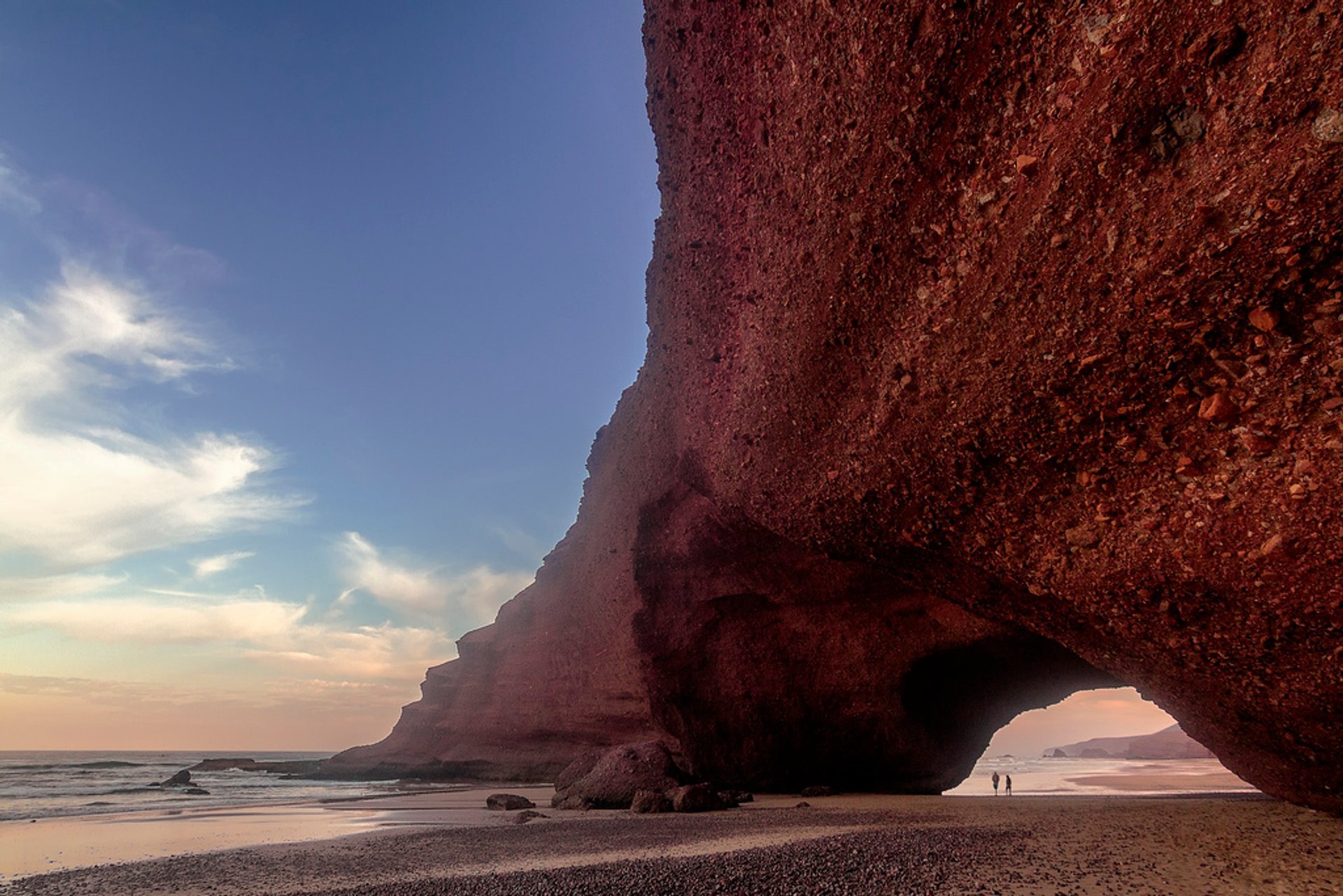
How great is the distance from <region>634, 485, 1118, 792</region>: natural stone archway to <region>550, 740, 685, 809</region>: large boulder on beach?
2.30 m

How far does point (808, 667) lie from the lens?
46.0ft

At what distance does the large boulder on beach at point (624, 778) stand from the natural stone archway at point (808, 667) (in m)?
2.30

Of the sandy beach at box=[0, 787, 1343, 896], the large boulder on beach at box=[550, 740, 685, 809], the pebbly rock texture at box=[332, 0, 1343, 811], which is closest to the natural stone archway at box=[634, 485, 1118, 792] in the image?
the large boulder on beach at box=[550, 740, 685, 809]

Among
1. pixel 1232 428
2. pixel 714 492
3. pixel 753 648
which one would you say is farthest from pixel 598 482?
pixel 1232 428

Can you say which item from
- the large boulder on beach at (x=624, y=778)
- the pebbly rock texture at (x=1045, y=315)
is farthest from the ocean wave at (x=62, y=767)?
the pebbly rock texture at (x=1045, y=315)

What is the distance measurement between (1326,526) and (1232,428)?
795 mm

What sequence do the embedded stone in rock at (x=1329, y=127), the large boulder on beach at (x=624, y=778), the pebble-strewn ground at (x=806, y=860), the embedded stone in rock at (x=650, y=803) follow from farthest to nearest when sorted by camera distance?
the large boulder on beach at (x=624, y=778)
the embedded stone in rock at (x=650, y=803)
the pebble-strewn ground at (x=806, y=860)
the embedded stone in rock at (x=1329, y=127)

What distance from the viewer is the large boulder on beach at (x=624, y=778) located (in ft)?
39.2

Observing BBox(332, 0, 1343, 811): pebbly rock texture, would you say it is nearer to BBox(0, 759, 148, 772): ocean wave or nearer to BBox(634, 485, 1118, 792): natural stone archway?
BBox(634, 485, 1118, 792): natural stone archway

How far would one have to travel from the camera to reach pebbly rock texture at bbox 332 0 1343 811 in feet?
14.8

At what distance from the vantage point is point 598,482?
56.6ft

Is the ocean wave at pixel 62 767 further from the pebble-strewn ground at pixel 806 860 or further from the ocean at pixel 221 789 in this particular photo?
the pebble-strewn ground at pixel 806 860

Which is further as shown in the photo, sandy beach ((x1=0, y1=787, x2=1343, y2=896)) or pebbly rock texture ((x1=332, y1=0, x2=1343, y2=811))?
sandy beach ((x1=0, y1=787, x2=1343, y2=896))

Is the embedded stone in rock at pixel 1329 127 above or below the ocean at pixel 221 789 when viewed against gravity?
above
